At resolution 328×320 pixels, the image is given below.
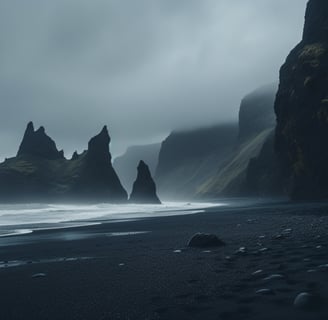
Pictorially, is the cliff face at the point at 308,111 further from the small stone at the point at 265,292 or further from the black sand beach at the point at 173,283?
the small stone at the point at 265,292

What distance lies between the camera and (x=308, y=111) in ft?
337

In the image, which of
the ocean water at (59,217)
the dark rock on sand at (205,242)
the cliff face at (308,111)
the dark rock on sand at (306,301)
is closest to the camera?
the dark rock on sand at (306,301)

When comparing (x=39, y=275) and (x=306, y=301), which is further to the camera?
(x=39, y=275)

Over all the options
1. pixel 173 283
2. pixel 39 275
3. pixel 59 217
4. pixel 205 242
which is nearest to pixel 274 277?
pixel 173 283

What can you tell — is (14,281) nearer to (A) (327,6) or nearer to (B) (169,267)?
(B) (169,267)

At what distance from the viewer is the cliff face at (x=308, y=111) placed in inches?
3821

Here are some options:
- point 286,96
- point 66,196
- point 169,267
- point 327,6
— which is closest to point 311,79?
point 286,96

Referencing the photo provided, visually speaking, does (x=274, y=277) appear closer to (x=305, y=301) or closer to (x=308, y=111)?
(x=305, y=301)

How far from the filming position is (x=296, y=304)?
808 cm

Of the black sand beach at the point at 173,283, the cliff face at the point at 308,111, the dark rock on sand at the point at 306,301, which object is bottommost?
the black sand beach at the point at 173,283

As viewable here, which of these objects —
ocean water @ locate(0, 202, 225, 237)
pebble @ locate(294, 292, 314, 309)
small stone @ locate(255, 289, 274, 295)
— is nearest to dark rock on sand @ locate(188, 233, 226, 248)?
small stone @ locate(255, 289, 274, 295)

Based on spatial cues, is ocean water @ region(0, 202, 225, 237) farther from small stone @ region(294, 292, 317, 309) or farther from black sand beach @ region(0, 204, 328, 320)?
small stone @ region(294, 292, 317, 309)

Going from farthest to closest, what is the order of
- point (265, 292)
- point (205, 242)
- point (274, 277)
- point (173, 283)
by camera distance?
point (205, 242)
point (173, 283)
point (274, 277)
point (265, 292)

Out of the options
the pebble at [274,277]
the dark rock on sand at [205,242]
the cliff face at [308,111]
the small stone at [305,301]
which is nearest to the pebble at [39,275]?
the pebble at [274,277]
